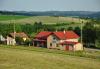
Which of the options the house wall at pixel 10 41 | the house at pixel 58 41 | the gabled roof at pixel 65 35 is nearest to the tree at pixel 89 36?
the house at pixel 58 41

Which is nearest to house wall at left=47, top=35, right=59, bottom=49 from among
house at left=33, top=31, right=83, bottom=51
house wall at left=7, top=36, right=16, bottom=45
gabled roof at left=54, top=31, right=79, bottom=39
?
house at left=33, top=31, right=83, bottom=51

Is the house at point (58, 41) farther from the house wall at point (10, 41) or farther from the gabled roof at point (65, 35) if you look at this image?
the house wall at point (10, 41)

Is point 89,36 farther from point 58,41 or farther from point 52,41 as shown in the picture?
point 52,41

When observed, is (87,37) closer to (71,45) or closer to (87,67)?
(71,45)

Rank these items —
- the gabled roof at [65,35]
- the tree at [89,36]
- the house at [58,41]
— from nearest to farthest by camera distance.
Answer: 1. the house at [58,41]
2. the gabled roof at [65,35]
3. the tree at [89,36]

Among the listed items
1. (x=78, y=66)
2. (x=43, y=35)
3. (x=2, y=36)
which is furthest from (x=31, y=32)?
(x=78, y=66)

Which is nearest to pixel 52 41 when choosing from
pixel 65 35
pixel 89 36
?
pixel 65 35

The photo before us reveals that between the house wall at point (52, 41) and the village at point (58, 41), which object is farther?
the house wall at point (52, 41)

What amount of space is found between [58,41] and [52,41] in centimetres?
114

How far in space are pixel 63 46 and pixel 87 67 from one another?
17413 mm

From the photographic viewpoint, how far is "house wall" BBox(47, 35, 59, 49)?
3988 cm

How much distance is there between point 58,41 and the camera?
39688mm

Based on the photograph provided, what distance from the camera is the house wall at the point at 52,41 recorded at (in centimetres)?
3988

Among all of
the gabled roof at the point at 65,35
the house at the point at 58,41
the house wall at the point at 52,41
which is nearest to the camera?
the house at the point at 58,41
